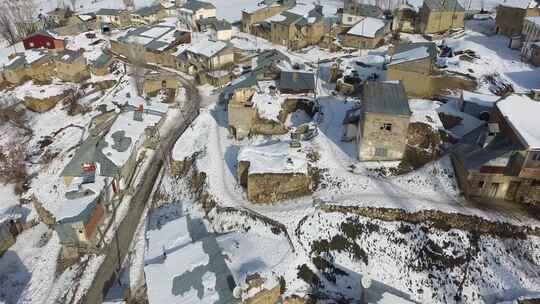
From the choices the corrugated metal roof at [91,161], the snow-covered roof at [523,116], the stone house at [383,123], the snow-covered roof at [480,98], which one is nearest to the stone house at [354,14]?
the snow-covered roof at [480,98]

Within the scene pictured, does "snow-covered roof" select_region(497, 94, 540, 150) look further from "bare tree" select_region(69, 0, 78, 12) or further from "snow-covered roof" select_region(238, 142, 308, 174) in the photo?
"bare tree" select_region(69, 0, 78, 12)

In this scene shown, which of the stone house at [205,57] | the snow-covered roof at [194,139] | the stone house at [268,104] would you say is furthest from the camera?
the stone house at [205,57]

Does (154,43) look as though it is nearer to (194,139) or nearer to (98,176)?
(194,139)

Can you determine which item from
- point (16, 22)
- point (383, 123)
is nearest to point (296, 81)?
point (383, 123)

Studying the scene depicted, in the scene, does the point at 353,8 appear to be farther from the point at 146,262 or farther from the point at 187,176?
the point at 146,262

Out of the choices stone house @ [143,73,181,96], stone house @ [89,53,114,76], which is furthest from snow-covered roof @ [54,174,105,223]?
stone house @ [89,53,114,76]

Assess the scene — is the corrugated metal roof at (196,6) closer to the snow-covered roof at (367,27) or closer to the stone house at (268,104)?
the snow-covered roof at (367,27)
